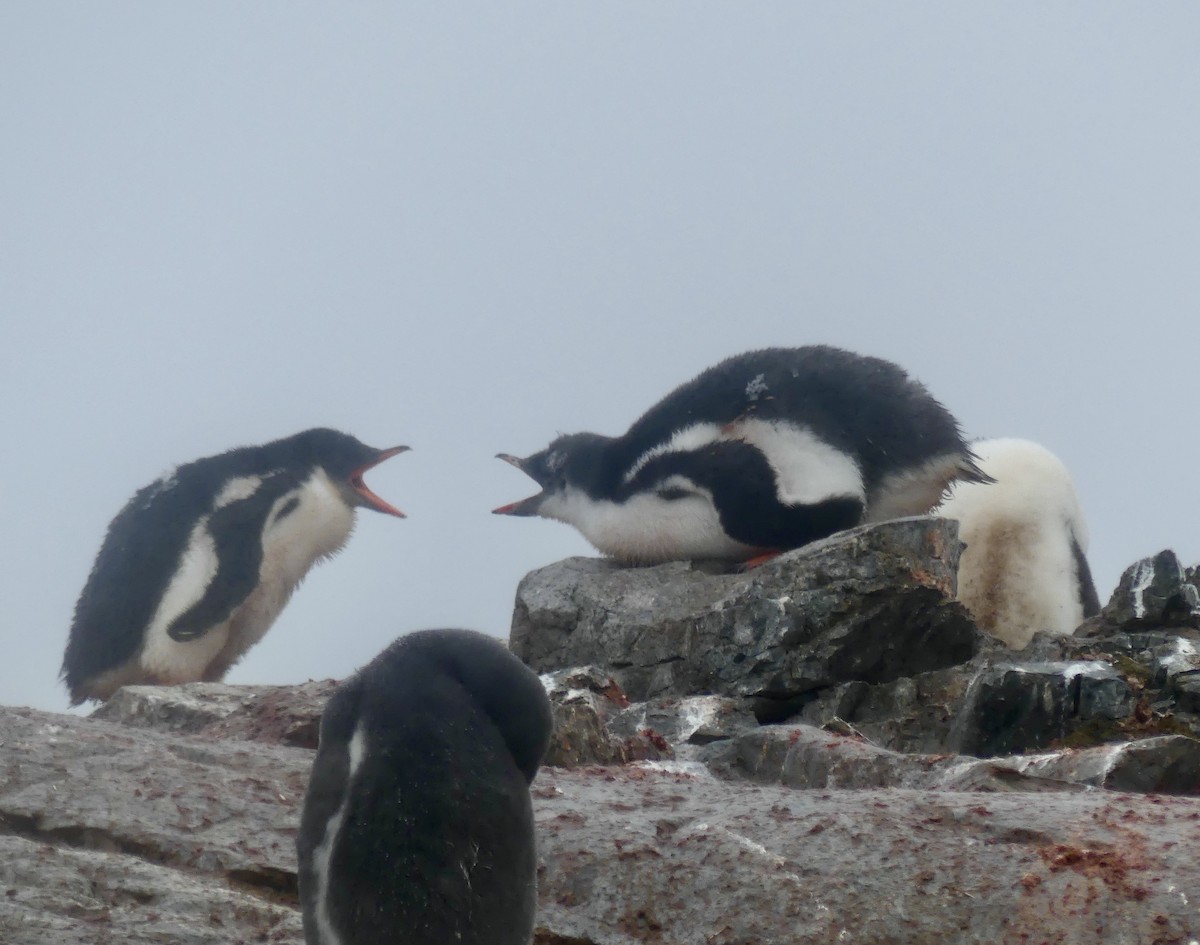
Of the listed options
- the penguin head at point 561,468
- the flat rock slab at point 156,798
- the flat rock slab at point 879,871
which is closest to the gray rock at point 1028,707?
the flat rock slab at point 879,871

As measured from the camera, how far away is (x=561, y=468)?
374 inches

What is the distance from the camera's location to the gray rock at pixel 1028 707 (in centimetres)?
568

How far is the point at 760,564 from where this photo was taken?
7.84 metres

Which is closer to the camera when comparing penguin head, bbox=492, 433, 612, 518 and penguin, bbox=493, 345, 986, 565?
penguin, bbox=493, 345, 986, 565

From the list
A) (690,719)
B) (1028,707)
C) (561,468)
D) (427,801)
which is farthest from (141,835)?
(561,468)

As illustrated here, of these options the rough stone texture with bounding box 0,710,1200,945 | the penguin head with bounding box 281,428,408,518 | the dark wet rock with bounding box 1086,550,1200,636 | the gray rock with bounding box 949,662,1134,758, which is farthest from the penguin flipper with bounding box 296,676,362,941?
the penguin head with bounding box 281,428,408,518

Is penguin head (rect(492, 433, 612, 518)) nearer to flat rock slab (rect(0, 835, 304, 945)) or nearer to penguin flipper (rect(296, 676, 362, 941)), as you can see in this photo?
flat rock slab (rect(0, 835, 304, 945))

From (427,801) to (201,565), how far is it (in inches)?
292

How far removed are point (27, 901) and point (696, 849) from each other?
1.64 meters

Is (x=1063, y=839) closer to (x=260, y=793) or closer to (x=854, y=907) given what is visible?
(x=854, y=907)

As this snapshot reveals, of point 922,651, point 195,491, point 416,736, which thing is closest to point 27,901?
point 416,736

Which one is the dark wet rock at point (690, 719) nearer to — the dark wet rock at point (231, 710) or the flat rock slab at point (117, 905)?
the dark wet rock at point (231, 710)

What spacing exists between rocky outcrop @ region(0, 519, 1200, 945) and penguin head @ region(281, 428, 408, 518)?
4.52 m

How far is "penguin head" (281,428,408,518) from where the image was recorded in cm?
1123
